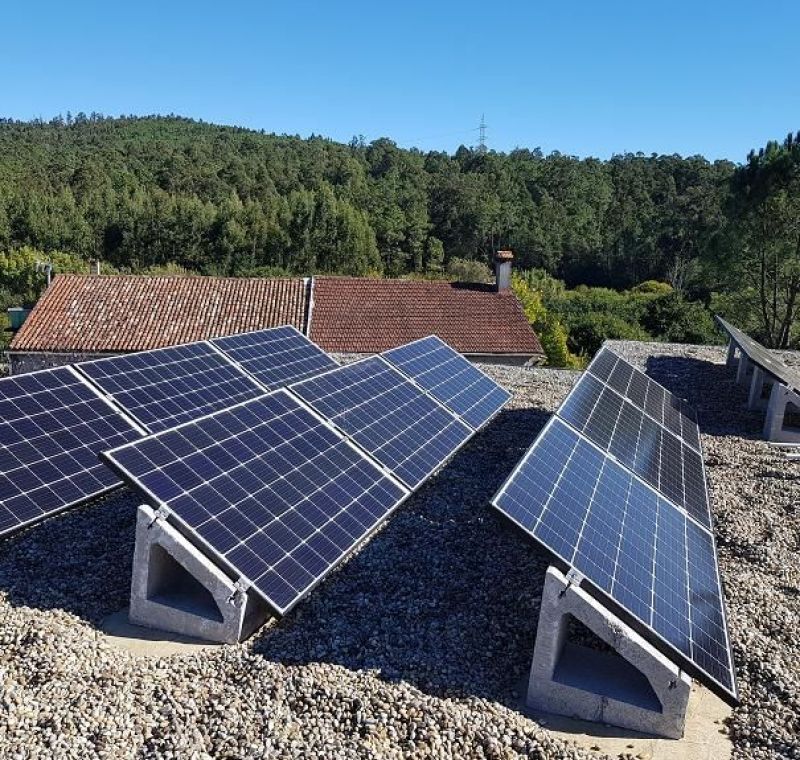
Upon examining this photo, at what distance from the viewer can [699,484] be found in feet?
41.2

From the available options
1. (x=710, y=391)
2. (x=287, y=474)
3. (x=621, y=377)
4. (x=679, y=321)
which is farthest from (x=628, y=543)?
(x=679, y=321)

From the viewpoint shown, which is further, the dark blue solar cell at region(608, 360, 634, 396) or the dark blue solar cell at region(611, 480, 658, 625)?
the dark blue solar cell at region(608, 360, 634, 396)

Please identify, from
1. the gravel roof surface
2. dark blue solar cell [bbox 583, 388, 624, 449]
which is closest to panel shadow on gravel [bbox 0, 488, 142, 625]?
the gravel roof surface

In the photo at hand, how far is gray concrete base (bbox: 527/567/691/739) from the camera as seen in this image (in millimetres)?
7246

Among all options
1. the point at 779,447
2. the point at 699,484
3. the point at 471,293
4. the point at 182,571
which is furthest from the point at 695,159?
the point at 182,571

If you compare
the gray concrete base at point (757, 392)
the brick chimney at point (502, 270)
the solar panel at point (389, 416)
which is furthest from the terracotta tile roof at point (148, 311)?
the gray concrete base at point (757, 392)

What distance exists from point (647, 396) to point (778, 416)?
456 centimetres

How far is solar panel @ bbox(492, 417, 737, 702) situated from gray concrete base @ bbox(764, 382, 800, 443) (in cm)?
957

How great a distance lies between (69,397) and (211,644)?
6.52m

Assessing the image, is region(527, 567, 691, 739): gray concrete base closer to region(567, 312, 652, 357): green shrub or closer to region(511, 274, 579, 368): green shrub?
region(511, 274, 579, 368): green shrub

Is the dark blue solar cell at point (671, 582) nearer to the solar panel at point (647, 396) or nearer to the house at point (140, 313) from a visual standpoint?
the solar panel at point (647, 396)

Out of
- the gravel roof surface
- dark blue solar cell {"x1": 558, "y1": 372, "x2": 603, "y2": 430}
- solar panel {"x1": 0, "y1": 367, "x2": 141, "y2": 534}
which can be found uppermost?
dark blue solar cell {"x1": 558, "y1": 372, "x2": 603, "y2": 430}

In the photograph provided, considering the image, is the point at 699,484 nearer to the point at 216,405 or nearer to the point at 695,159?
the point at 216,405

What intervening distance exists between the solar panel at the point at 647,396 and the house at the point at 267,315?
32.4 ft
